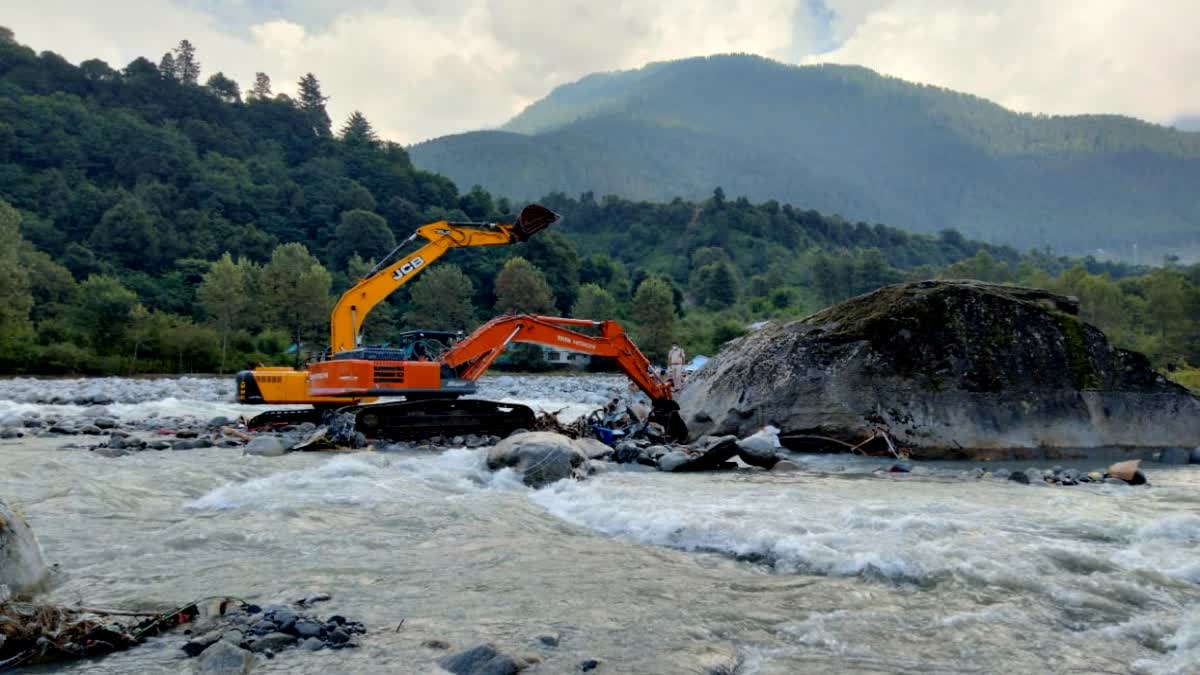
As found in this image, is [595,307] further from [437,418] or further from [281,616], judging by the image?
[281,616]

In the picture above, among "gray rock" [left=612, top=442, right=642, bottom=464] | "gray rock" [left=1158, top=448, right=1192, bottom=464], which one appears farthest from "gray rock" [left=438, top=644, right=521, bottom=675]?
"gray rock" [left=1158, top=448, right=1192, bottom=464]

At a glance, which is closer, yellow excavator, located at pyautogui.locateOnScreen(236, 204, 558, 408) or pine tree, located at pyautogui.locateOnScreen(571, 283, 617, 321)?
yellow excavator, located at pyautogui.locateOnScreen(236, 204, 558, 408)

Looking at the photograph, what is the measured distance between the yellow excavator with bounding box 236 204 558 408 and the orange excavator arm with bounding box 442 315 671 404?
1.83m

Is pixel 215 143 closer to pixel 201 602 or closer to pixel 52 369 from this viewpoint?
pixel 52 369

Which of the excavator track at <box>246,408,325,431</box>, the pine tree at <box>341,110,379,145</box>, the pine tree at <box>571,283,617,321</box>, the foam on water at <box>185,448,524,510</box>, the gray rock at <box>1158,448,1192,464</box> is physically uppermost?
the pine tree at <box>341,110,379,145</box>

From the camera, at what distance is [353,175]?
372ft

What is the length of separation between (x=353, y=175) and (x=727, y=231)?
222ft

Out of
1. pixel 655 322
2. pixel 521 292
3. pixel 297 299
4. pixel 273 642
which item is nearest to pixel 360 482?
pixel 273 642

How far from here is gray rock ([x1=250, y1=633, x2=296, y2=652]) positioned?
3742 millimetres

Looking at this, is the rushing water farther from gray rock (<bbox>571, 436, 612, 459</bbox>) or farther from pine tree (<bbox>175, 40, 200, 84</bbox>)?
pine tree (<bbox>175, 40, 200, 84</bbox>)

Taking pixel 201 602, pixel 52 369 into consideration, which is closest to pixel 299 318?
pixel 52 369

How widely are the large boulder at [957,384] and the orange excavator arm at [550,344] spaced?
5.31 ft

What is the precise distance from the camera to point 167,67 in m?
120

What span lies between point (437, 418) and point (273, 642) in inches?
416
